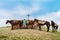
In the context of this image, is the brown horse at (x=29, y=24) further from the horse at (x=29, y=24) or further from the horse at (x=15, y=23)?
the horse at (x=15, y=23)

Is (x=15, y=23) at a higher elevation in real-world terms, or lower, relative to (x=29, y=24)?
higher

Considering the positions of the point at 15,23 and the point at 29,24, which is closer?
the point at 29,24

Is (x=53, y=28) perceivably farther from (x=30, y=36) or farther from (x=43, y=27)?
(x=30, y=36)

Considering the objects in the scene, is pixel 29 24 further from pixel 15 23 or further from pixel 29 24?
pixel 15 23

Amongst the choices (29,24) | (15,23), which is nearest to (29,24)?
(29,24)

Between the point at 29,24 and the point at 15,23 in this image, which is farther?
the point at 15,23

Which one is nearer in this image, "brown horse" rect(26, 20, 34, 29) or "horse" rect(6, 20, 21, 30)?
"brown horse" rect(26, 20, 34, 29)

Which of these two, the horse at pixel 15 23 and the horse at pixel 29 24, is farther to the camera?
the horse at pixel 15 23

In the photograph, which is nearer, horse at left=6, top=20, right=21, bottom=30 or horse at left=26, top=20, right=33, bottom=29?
Answer: horse at left=26, top=20, right=33, bottom=29

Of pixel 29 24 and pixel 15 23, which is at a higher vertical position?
pixel 15 23

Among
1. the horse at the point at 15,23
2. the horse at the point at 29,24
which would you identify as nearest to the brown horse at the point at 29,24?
the horse at the point at 29,24

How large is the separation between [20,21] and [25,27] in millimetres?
1773

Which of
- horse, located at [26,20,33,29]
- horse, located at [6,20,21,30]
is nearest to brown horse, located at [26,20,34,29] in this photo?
horse, located at [26,20,33,29]

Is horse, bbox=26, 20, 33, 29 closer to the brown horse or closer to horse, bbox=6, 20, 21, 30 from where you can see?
the brown horse
